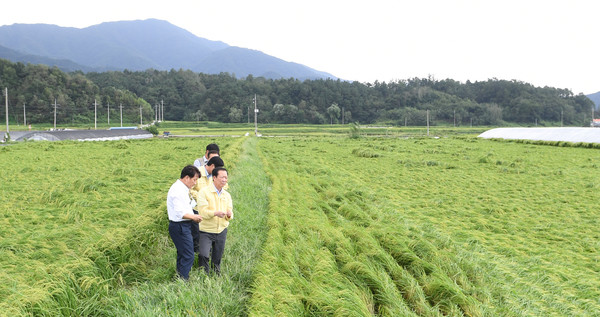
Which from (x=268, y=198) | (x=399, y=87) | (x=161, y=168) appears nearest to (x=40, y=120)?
(x=161, y=168)

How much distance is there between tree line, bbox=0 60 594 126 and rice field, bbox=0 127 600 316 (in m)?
80.3

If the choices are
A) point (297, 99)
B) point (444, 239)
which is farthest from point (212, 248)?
point (297, 99)

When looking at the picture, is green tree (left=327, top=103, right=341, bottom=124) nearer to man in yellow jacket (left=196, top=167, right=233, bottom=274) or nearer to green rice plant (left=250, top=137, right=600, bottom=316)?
green rice plant (left=250, top=137, right=600, bottom=316)

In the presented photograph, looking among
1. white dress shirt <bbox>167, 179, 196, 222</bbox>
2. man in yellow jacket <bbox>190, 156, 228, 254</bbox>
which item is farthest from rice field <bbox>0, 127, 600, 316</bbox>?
white dress shirt <bbox>167, 179, 196, 222</bbox>

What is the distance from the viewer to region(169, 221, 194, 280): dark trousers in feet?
12.7

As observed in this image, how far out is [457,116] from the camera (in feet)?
300

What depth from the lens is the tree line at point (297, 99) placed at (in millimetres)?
78750

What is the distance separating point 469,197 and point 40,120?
8569 centimetres

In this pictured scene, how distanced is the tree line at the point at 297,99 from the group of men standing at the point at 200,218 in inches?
3325

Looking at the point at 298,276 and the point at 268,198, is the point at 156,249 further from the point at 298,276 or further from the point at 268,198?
the point at 268,198

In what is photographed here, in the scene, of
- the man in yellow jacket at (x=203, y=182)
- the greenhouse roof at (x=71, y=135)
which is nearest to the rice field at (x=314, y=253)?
the man in yellow jacket at (x=203, y=182)

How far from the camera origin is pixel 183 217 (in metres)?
3.80

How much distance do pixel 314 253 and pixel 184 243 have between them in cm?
170

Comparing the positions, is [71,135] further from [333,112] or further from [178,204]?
[333,112]
